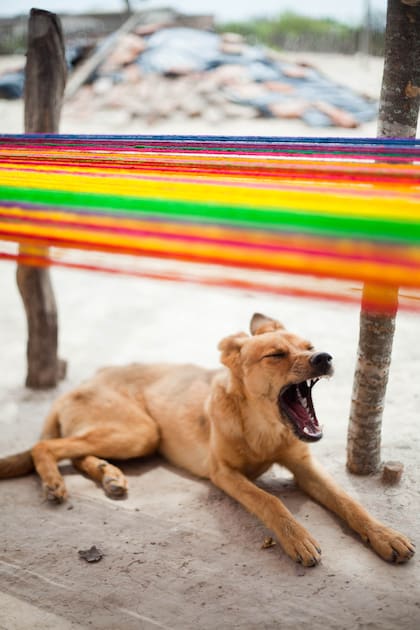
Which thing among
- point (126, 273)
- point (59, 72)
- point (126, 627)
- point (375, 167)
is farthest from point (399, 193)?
point (59, 72)

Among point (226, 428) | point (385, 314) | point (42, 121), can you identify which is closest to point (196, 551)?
point (226, 428)

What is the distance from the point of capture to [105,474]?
9.91 feet

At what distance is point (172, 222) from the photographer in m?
2.10

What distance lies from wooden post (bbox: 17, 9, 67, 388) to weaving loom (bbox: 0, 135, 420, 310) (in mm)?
998

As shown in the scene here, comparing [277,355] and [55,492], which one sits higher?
[277,355]

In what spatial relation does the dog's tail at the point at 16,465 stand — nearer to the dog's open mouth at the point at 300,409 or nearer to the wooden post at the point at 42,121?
the wooden post at the point at 42,121

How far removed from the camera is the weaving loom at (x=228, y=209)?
1.81m

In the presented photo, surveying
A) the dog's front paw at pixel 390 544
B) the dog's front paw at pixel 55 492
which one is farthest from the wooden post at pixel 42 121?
the dog's front paw at pixel 390 544

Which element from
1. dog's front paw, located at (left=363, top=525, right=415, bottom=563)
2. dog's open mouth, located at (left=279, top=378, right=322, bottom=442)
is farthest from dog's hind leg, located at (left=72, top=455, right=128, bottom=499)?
dog's front paw, located at (left=363, top=525, right=415, bottom=563)

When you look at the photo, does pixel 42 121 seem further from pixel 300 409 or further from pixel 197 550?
pixel 197 550

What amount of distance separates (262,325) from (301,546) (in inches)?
40.8

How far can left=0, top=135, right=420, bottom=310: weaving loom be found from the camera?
1813 mm

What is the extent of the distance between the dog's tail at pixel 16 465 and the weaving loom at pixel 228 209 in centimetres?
110

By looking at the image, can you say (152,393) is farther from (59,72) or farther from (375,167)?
(59,72)
